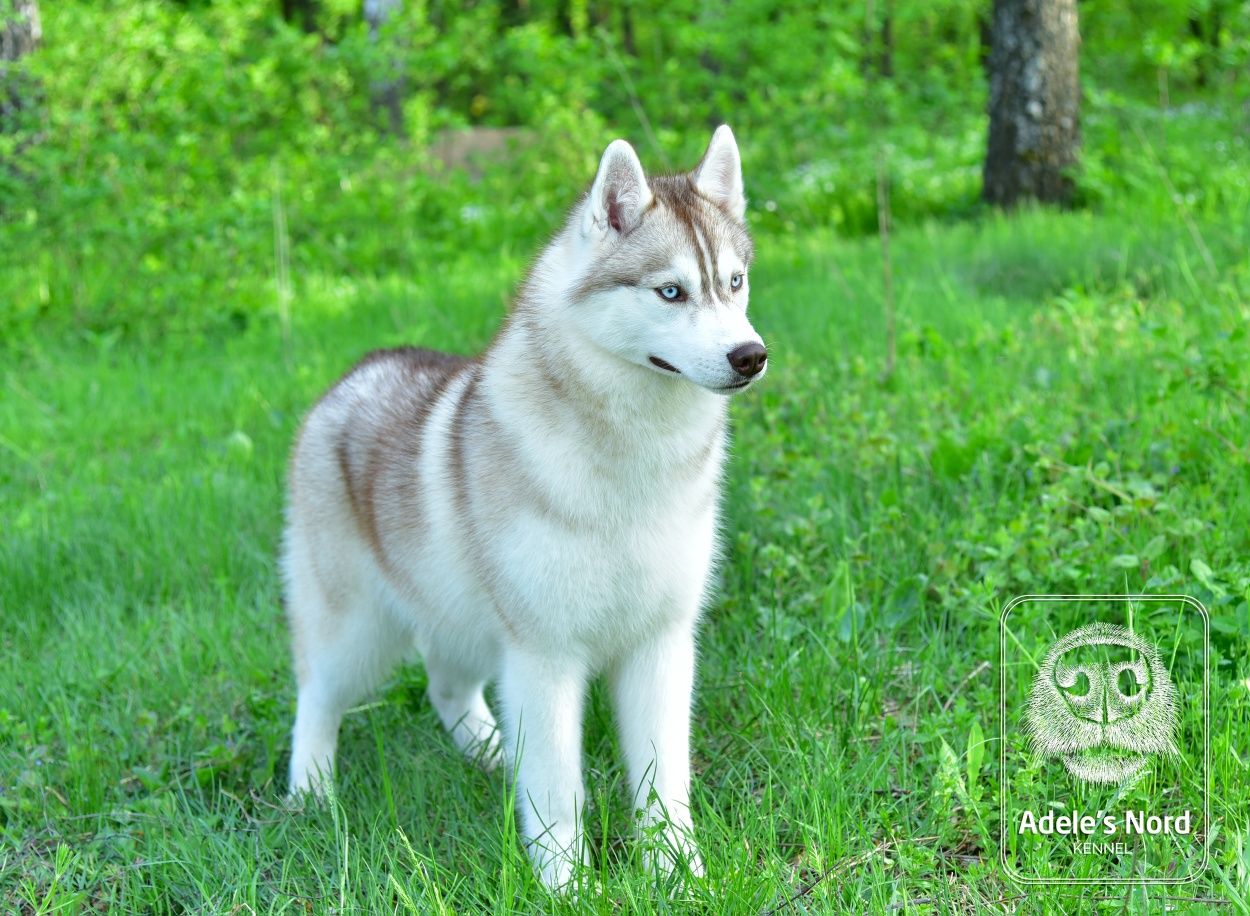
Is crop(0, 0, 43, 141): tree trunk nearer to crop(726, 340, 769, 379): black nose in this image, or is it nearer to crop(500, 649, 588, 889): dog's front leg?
crop(500, 649, 588, 889): dog's front leg

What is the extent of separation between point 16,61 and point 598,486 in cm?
755

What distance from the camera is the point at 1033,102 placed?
25.2 ft

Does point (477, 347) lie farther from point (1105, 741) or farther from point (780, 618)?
point (1105, 741)

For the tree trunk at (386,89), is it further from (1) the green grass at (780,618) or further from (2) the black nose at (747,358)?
(2) the black nose at (747,358)

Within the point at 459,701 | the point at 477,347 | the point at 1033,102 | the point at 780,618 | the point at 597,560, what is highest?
the point at 1033,102

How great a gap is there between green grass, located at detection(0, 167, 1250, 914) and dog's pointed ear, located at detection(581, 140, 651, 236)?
1300 millimetres

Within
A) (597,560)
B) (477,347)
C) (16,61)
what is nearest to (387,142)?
(16,61)

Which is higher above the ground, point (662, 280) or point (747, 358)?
point (662, 280)

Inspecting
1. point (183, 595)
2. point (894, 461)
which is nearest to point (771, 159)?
point (894, 461)

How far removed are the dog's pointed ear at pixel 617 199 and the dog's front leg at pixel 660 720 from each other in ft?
3.37

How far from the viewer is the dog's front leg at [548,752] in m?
2.81

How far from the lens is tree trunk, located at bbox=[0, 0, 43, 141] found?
795cm

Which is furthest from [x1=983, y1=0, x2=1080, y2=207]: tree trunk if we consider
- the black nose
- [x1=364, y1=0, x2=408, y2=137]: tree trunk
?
the black nose

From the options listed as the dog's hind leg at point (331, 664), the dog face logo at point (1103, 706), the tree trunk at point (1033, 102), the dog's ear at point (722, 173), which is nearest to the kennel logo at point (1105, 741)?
the dog face logo at point (1103, 706)
